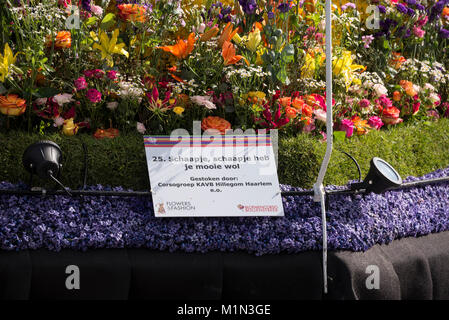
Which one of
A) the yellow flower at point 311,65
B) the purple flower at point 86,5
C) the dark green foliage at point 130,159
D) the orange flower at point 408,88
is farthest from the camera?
the orange flower at point 408,88

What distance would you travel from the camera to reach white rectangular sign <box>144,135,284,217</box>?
202 centimetres

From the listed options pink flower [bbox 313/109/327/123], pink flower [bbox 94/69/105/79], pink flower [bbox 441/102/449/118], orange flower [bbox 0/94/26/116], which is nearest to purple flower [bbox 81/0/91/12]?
pink flower [bbox 94/69/105/79]

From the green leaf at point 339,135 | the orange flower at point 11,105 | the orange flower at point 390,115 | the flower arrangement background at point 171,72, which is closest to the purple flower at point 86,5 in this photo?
the flower arrangement background at point 171,72

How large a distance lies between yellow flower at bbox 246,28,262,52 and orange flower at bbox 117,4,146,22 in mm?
451

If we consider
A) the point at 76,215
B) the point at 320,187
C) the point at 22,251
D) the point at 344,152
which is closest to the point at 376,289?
the point at 320,187

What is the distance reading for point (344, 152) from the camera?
2336 mm

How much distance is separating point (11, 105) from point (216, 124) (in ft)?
2.54

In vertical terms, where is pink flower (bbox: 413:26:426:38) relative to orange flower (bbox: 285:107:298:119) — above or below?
above

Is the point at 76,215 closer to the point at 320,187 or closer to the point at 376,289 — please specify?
the point at 320,187

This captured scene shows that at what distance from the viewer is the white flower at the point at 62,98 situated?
7.55ft

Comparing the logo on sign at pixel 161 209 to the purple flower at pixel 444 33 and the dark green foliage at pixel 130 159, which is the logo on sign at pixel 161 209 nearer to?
the dark green foliage at pixel 130 159

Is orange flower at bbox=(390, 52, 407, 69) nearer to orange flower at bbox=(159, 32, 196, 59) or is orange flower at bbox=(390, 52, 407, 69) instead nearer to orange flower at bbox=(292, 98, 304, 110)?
orange flower at bbox=(292, 98, 304, 110)

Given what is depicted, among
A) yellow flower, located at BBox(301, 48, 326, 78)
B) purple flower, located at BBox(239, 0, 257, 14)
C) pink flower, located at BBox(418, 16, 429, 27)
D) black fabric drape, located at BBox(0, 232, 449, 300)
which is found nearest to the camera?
black fabric drape, located at BBox(0, 232, 449, 300)

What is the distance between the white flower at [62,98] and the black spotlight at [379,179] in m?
1.13
